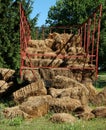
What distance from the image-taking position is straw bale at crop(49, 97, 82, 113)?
40.4 feet

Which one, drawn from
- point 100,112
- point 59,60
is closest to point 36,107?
point 100,112

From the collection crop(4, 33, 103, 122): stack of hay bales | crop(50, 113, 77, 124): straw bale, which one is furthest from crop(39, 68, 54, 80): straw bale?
crop(50, 113, 77, 124): straw bale

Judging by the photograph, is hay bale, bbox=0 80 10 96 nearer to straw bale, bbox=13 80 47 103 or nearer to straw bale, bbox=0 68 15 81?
straw bale, bbox=0 68 15 81

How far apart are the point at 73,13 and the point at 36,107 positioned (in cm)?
5155

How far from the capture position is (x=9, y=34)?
72.7 feet

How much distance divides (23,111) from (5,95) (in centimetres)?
573

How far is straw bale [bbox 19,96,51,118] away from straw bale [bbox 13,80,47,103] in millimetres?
2225

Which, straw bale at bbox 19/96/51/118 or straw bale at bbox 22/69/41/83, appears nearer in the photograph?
straw bale at bbox 19/96/51/118

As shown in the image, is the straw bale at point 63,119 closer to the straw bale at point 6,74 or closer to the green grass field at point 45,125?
the green grass field at point 45,125

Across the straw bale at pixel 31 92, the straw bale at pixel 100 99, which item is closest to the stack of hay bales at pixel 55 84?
the straw bale at pixel 31 92

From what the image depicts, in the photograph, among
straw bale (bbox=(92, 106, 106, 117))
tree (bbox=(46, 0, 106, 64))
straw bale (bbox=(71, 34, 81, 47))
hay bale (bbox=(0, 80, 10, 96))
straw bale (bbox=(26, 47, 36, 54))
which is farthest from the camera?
tree (bbox=(46, 0, 106, 64))

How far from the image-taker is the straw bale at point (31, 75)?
16625 mm

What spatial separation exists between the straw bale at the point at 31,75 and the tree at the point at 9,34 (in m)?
4.94

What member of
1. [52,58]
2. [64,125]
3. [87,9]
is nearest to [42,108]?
[64,125]
